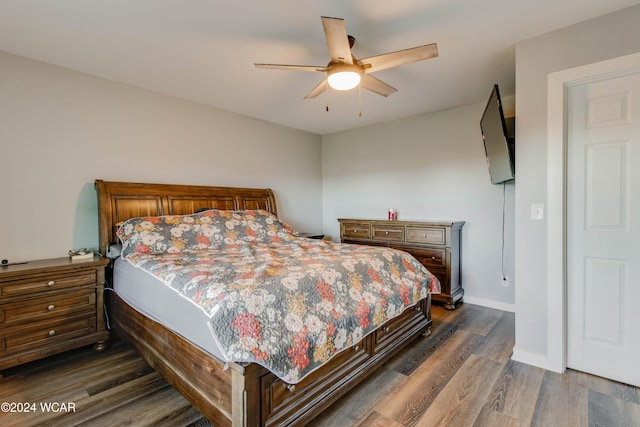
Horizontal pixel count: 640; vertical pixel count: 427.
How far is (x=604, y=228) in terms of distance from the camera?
212 cm

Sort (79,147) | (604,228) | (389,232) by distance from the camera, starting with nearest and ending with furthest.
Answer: (604,228), (79,147), (389,232)

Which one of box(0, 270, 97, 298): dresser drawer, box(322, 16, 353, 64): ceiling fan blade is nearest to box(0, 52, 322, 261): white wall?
box(0, 270, 97, 298): dresser drawer

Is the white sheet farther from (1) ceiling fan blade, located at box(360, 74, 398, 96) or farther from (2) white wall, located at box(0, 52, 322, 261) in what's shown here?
(1) ceiling fan blade, located at box(360, 74, 398, 96)

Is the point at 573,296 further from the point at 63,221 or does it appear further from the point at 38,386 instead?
the point at 63,221

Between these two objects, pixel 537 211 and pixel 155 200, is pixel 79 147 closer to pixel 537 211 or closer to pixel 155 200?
pixel 155 200

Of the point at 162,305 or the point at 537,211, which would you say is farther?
the point at 537,211

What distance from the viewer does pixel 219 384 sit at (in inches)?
58.6

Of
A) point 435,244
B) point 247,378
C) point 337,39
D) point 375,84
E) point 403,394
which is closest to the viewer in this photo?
point 247,378

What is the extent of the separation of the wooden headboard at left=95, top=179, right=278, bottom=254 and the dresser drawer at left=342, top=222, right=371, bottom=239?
1295 millimetres

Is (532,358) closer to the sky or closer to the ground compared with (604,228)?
closer to the ground

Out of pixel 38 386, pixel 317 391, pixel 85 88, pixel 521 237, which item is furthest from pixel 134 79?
pixel 521 237

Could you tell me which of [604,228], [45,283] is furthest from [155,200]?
[604,228]

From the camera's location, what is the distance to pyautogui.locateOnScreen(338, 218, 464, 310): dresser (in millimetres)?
3555

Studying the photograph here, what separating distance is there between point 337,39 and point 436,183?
277 centimetres
